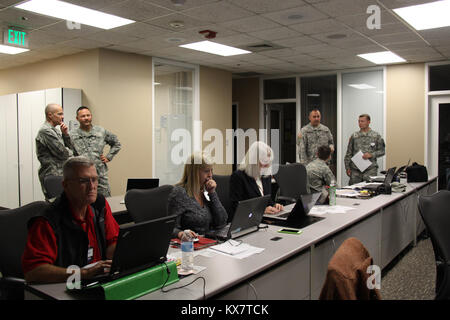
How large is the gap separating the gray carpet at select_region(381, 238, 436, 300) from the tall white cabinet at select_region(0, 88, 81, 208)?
467cm

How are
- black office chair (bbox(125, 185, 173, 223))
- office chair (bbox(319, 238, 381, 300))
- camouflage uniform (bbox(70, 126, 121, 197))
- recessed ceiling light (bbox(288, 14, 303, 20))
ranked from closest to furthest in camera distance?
office chair (bbox(319, 238, 381, 300))
black office chair (bbox(125, 185, 173, 223))
recessed ceiling light (bbox(288, 14, 303, 20))
camouflage uniform (bbox(70, 126, 121, 197))

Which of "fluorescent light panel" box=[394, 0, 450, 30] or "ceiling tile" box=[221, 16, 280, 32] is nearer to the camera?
Result: "fluorescent light panel" box=[394, 0, 450, 30]

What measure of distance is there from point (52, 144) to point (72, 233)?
289cm

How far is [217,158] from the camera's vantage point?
26.7 ft

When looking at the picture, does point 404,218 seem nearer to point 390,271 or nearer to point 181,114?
point 390,271

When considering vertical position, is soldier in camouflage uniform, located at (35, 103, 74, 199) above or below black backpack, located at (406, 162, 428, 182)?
Result: above

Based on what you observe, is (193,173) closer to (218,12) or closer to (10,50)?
(218,12)

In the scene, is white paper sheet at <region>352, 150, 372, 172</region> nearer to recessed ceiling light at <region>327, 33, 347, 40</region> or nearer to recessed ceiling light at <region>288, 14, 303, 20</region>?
recessed ceiling light at <region>327, 33, 347, 40</region>

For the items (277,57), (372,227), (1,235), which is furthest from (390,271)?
(277,57)

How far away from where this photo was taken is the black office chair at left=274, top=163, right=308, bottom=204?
15.6ft

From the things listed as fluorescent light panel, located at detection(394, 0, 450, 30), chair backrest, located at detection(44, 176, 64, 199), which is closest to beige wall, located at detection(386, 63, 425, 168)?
fluorescent light panel, located at detection(394, 0, 450, 30)
